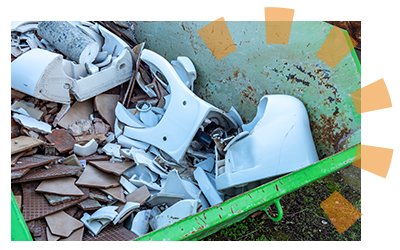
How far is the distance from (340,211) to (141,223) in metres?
1.76

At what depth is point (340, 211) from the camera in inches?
96.5

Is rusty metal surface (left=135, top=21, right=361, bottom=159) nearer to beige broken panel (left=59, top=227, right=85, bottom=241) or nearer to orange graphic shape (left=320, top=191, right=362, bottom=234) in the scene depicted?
orange graphic shape (left=320, top=191, right=362, bottom=234)

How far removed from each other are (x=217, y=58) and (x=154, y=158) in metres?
1.00

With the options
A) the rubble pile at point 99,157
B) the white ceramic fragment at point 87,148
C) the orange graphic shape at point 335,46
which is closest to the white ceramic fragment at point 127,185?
the rubble pile at point 99,157

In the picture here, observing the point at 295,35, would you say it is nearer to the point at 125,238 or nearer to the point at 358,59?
the point at 358,59

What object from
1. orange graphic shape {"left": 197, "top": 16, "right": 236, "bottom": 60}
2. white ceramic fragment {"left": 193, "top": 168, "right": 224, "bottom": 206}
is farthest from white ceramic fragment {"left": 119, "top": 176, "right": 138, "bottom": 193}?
orange graphic shape {"left": 197, "top": 16, "right": 236, "bottom": 60}

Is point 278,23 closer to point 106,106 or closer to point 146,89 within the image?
point 146,89

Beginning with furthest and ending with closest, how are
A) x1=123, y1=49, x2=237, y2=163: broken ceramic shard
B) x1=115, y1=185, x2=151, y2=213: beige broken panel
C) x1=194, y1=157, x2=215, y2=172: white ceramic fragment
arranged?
x1=194, y1=157, x2=215, y2=172: white ceramic fragment
x1=123, y1=49, x2=237, y2=163: broken ceramic shard
x1=115, y1=185, x2=151, y2=213: beige broken panel

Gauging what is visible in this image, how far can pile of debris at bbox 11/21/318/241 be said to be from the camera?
1.71 meters

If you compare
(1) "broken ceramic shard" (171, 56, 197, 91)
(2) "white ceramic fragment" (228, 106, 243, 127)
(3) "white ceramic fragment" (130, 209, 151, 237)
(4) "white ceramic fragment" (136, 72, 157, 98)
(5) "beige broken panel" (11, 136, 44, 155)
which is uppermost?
(1) "broken ceramic shard" (171, 56, 197, 91)

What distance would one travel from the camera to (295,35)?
1848mm

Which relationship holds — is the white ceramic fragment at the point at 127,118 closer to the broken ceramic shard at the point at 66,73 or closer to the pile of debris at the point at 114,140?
the pile of debris at the point at 114,140

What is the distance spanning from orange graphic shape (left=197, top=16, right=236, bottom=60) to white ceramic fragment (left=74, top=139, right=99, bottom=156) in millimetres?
1245

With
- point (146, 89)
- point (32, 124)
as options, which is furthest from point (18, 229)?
point (146, 89)
